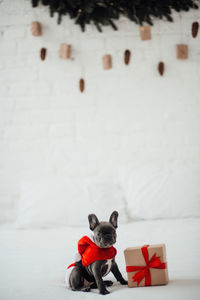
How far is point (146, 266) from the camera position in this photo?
0.70 m

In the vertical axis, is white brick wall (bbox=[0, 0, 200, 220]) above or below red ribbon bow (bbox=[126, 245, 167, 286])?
above

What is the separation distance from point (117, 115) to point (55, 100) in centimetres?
49

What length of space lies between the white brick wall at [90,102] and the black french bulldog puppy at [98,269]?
135 cm

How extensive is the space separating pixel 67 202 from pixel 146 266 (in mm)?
953

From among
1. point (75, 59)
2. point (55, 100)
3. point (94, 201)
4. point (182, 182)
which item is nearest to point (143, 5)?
point (75, 59)

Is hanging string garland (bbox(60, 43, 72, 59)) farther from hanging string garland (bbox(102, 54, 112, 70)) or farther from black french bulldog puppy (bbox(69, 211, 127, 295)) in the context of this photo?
black french bulldog puppy (bbox(69, 211, 127, 295))

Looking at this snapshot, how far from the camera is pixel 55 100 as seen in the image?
83.2 inches

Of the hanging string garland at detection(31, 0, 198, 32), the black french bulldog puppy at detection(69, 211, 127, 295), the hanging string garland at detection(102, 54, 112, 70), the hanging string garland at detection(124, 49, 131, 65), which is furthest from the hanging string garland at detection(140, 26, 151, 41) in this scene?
the black french bulldog puppy at detection(69, 211, 127, 295)

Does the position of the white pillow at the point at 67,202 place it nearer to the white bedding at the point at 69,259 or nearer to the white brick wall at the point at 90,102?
the white bedding at the point at 69,259

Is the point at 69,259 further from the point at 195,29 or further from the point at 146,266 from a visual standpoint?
the point at 195,29

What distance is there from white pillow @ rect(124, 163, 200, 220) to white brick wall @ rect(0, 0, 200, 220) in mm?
329

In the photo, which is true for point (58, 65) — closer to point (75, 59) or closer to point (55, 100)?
point (75, 59)

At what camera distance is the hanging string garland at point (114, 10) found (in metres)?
1.98

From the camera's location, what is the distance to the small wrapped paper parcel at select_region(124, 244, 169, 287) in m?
0.69
